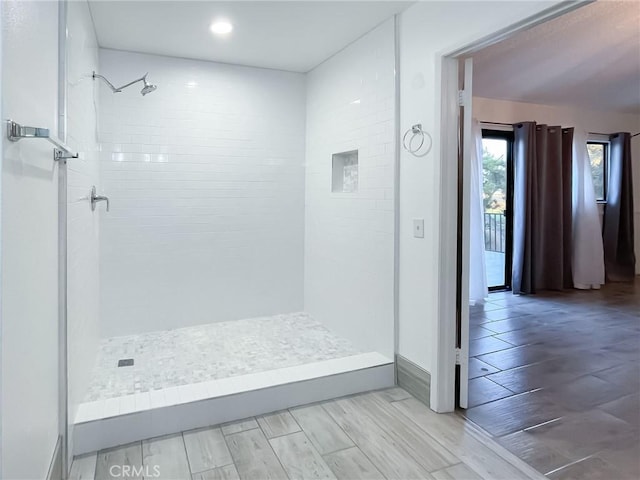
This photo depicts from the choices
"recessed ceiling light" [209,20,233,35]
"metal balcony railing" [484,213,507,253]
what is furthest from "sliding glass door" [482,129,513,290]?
"recessed ceiling light" [209,20,233,35]

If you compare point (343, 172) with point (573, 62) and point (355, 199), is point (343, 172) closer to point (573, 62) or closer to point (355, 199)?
point (355, 199)

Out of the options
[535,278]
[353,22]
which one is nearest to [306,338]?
[353,22]

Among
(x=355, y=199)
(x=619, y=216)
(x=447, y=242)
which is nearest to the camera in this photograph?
(x=447, y=242)

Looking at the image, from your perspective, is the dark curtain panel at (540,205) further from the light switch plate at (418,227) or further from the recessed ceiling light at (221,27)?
the recessed ceiling light at (221,27)

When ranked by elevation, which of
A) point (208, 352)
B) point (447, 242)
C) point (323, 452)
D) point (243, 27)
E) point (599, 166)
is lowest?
point (323, 452)

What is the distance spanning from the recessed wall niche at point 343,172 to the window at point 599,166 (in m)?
4.65

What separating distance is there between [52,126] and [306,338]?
244 cm

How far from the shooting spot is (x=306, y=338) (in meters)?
3.72

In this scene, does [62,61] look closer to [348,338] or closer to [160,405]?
[160,405]

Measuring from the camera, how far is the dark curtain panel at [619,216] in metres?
6.47

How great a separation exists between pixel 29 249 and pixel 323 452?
5.09 feet

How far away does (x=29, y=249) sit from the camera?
1.47 metres

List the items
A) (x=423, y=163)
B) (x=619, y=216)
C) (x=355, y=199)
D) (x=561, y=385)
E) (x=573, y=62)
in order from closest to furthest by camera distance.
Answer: (x=423, y=163), (x=561, y=385), (x=355, y=199), (x=573, y=62), (x=619, y=216)

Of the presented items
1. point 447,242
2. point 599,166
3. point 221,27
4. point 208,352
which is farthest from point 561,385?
point 599,166
